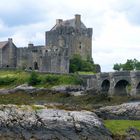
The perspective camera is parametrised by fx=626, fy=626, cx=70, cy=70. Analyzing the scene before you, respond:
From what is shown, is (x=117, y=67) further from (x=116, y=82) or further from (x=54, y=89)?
(x=54, y=89)

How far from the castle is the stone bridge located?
30.9ft

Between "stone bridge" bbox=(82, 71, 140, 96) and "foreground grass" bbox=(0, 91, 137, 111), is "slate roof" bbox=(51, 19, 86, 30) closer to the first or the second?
"stone bridge" bbox=(82, 71, 140, 96)

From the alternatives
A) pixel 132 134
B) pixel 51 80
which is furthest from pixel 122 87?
pixel 132 134

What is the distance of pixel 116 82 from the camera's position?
8350cm

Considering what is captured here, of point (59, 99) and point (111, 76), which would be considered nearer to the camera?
point (59, 99)

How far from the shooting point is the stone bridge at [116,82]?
263ft

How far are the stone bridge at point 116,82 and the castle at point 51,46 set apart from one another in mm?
9407

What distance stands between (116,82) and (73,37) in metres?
15.8

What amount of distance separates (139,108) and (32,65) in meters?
48.4

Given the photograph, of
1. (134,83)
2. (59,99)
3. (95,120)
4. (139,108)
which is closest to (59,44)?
(134,83)

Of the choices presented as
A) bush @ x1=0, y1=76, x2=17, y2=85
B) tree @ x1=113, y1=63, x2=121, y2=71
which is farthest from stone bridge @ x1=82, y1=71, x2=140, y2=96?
tree @ x1=113, y1=63, x2=121, y2=71

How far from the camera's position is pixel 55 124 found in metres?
34.5

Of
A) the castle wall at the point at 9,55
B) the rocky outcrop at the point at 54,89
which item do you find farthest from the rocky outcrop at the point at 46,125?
the castle wall at the point at 9,55

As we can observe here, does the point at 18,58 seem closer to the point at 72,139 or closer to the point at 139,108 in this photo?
the point at 139,108
